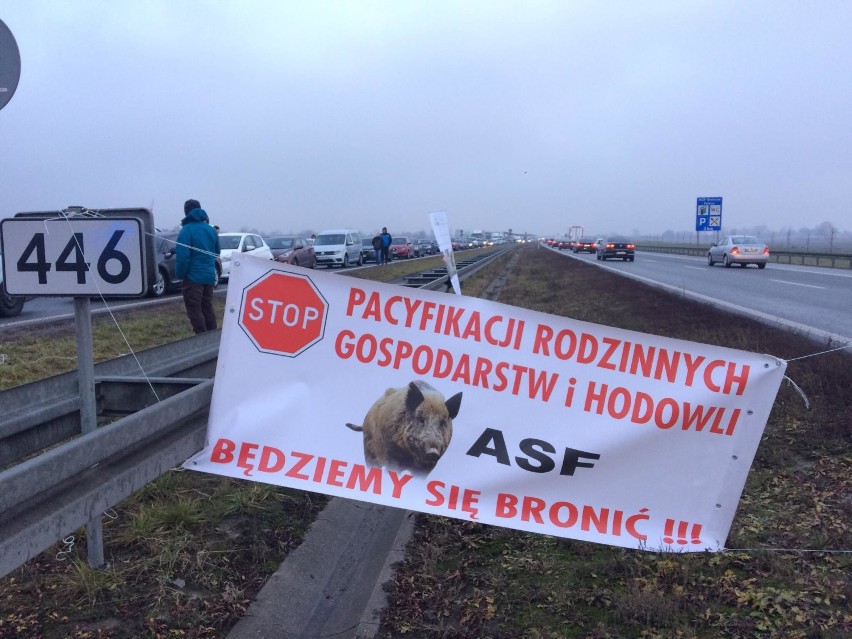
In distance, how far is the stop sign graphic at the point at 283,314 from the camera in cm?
345

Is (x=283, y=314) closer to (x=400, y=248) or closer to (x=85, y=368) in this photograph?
(x=85, y=368)

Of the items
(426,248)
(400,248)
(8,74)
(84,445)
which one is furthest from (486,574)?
(426,248)

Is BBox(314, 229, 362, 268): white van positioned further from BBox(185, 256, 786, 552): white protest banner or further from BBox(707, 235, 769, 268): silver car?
BBox(185, 256, 786, 552): white protest banner

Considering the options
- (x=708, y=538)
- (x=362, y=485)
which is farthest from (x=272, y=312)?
(x=708, y=538)

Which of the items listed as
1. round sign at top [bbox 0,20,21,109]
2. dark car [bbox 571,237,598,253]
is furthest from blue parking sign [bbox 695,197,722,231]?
round sign at top [bbox 0,20,21,109]

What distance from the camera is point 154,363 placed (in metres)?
4.83

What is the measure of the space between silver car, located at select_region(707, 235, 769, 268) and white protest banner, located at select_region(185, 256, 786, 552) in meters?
35.7

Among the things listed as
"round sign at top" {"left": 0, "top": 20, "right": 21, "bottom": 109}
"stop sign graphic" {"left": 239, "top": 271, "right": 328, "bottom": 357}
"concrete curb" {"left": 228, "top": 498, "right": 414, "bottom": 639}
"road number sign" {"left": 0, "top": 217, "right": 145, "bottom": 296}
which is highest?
"round sign at top" {"left": 0, "top": 20, "right": 21, "bottom": 109}

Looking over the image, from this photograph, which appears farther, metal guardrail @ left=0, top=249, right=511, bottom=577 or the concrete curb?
the concrete curb

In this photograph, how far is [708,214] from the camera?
5234 centimetres

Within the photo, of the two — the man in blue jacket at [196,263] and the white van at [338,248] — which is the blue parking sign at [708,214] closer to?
the white van at [338,248]

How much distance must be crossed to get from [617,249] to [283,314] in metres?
54.4

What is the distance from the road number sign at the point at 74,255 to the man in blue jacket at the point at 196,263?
6000mm

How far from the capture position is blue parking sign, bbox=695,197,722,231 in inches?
2018
